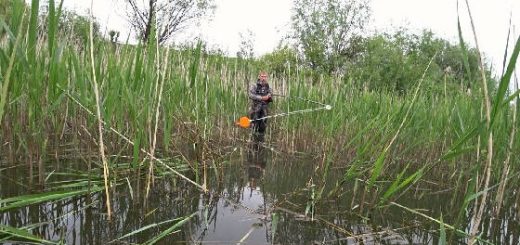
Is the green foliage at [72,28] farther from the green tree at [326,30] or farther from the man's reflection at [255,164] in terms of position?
the green tree at [326,30]

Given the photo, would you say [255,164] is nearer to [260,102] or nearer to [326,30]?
[260,102]

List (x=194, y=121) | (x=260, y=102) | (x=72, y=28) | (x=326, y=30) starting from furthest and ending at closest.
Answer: (x=326, y=30)
(x=260, y=102)
(x=194, y=121)
(x=72, y=28)

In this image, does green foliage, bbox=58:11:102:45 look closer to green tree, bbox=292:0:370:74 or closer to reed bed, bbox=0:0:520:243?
reed bed, bbox=0:0:520:243

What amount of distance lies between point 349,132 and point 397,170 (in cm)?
65

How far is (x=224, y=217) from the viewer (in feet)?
6.55

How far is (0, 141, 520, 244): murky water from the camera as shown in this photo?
1562 millimetres

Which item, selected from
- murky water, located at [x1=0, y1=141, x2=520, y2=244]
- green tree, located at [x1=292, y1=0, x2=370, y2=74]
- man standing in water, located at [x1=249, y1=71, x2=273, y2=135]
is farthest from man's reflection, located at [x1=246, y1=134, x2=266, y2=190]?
green tree, located at [x1=292, y1=0, x2=370, y2=74]

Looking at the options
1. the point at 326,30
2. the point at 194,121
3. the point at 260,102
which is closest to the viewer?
the point at 194,121

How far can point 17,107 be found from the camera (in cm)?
200

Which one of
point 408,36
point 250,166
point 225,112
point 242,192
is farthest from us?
point 408,36

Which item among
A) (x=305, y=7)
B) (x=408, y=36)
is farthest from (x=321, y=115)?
(x=408, y=36)

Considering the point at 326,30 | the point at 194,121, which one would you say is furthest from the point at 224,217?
the point at 326,30

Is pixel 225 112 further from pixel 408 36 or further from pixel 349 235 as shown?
pixel 408 36

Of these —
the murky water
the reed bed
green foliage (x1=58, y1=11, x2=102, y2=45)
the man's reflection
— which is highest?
green foliage (x1=58, y1=11, x2=102, y2=45)
